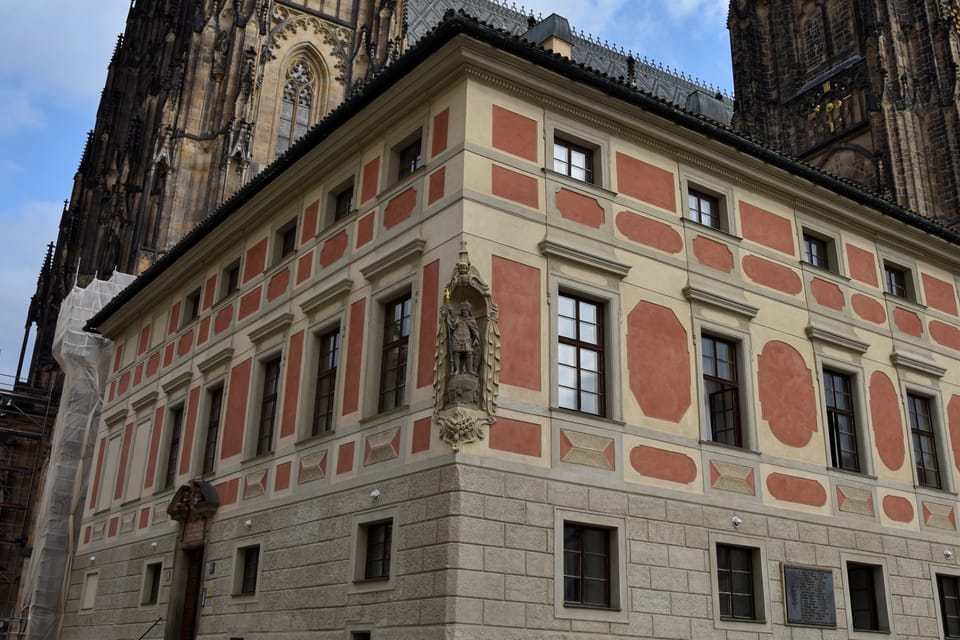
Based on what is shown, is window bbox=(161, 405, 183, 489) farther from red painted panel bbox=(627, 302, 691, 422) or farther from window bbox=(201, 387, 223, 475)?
red painted panel bbox=(627, 302, 691, 422)

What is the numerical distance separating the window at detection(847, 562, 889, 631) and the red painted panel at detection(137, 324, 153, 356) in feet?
56.0

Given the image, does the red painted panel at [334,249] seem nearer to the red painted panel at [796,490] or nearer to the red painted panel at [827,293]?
the red painted panel at [796,490]

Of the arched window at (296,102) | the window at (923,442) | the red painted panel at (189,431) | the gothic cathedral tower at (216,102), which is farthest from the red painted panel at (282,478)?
the arched window at (296,102)

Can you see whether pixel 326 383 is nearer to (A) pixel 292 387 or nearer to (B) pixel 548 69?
(A) pixel 292 387

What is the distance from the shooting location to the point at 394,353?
15.1 m

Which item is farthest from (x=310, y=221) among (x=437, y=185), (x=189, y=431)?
(x=189, y=431)

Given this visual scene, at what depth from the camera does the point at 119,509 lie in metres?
23.3

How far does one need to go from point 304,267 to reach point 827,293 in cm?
976

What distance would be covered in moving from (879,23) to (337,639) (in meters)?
45.7

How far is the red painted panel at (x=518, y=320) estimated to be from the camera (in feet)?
45.0

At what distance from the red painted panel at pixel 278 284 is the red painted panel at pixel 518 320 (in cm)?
Result: 586

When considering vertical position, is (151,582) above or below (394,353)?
below

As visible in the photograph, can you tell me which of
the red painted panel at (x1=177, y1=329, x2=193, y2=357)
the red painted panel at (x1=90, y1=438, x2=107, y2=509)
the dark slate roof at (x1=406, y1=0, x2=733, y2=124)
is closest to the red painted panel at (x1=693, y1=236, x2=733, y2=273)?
the red painted panel at (x1=177, y1=329, x2=193, y2=357)

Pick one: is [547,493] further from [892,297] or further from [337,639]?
[892,297]
